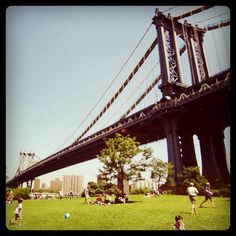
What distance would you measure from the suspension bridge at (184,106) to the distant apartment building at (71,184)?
24111 millimetres

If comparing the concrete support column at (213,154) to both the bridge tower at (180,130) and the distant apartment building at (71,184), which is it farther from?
the distant apartment building at (71,184)

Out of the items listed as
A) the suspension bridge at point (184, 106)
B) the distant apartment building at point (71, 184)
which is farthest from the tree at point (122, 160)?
the distant apartment building at point (71, 184)

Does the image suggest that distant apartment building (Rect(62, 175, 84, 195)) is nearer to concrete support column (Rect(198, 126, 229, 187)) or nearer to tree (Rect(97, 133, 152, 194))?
concrete support column (Rect(198, 126, 229, 187))

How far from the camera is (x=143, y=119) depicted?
4069 centimetres

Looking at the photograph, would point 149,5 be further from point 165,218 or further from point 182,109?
point 182,109

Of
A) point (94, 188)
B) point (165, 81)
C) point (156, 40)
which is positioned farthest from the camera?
point (156, 40)

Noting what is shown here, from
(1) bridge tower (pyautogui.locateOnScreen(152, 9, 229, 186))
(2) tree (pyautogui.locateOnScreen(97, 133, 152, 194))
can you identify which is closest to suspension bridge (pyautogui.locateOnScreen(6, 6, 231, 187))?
(1) bridge tower (pyautogui.locateOnScreen(152, 9, 229, 186))

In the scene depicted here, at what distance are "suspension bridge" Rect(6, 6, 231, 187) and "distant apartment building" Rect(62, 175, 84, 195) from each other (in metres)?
24.1

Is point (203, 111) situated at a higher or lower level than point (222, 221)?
higher

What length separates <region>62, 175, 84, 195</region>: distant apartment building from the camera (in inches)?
2899

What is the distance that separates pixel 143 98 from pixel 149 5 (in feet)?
139

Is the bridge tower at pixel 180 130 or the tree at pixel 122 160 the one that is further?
the bridge tower at pixel 180 130

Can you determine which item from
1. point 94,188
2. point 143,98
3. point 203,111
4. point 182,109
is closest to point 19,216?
point 94,188

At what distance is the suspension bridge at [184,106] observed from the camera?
3362 centimetres
